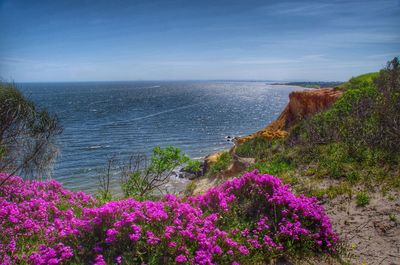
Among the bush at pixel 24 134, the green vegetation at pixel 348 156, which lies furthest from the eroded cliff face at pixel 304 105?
the bush at pixel 24 134

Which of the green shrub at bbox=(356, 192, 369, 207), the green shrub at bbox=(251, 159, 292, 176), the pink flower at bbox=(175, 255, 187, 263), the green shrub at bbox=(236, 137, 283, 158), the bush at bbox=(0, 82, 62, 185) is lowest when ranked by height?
the green shrub at bbox=(236, 137, 283, 158)

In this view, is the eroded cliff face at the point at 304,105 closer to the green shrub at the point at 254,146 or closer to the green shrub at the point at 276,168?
the green shrub at the point at 254,146

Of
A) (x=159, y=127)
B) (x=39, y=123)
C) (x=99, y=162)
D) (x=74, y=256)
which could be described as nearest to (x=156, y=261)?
(x=74, y=256)

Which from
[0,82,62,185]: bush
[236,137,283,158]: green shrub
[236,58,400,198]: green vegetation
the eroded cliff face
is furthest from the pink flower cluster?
the eroded cliff face

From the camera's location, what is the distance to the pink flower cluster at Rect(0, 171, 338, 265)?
223 inches

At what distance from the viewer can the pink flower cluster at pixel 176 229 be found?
567cm

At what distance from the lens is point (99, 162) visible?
124 feet

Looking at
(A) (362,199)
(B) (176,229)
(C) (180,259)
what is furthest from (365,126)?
(C) (180,259)

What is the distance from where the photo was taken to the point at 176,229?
6.21 metres

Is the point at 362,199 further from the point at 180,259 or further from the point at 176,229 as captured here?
the point at 180,259

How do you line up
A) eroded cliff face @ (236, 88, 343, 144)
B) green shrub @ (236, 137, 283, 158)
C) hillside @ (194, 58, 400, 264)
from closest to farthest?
1. hillside @ (194, 58, 400, 264)
2. green shrub @ (236, 137, 283, 158)
3. eroded cliff face @ (236, 88, 343, 144)

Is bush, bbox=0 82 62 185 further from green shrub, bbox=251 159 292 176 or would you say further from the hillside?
the hillside

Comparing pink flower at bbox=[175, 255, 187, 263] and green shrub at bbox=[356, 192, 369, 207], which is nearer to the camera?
pink flower at bbox=[175, 255, 187, 263]

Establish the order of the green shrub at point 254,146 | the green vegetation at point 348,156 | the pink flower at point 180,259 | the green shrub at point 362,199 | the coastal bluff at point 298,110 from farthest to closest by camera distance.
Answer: the coastal bluff at point 298,110
the green shrub at point 254,146
the green vegetation at point 348,156
the green shrub at point 362,199
the pink flower at point 180,259
